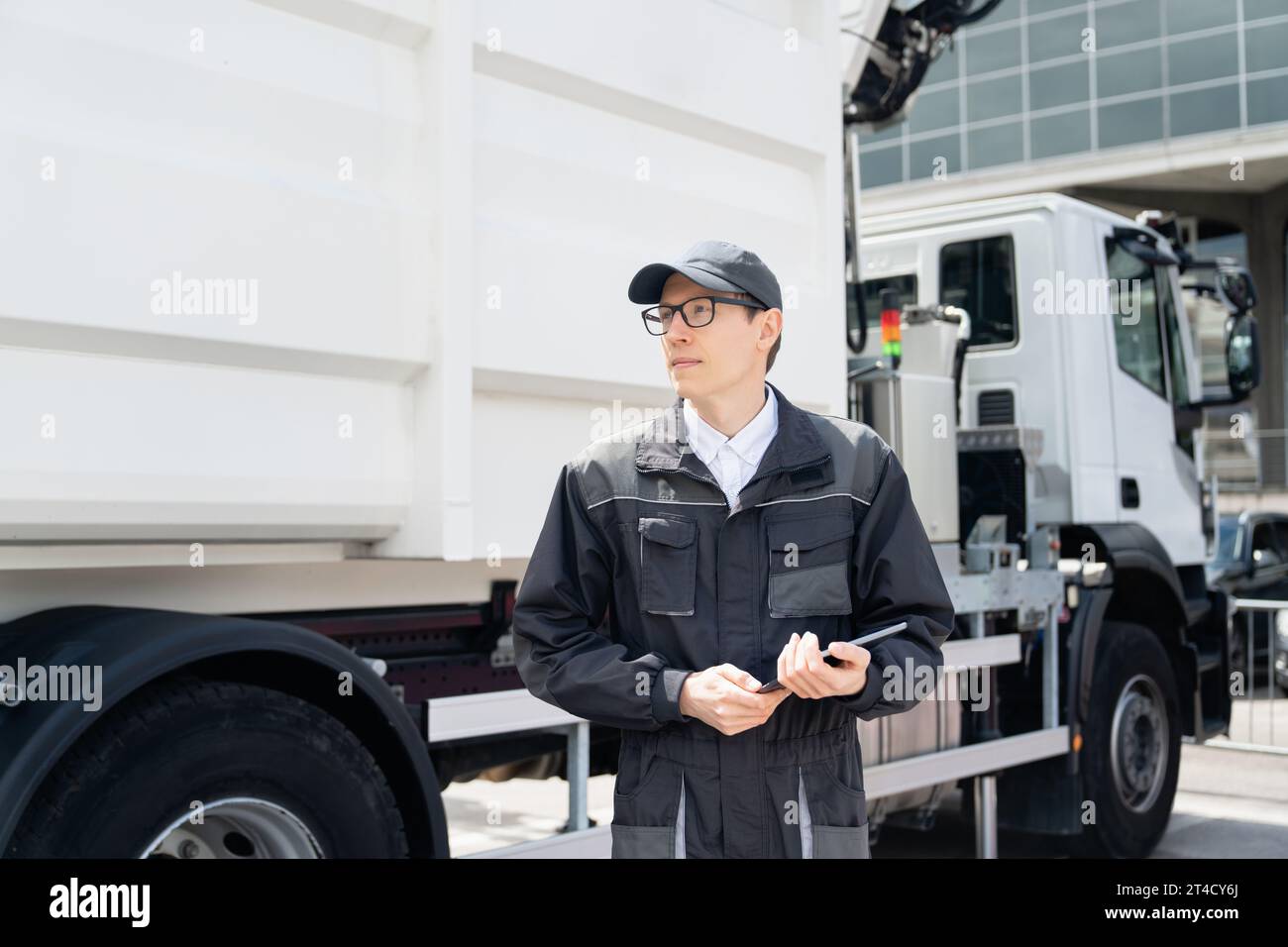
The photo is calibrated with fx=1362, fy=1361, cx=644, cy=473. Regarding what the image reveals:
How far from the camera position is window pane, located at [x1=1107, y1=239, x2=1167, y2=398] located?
5988 mm

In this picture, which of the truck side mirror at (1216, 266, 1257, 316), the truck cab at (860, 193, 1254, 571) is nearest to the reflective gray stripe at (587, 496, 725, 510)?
the truck cab at (860, 193, 1254, 571)

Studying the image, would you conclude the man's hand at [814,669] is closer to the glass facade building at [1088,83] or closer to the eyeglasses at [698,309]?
the eyeglasses at [698,309]

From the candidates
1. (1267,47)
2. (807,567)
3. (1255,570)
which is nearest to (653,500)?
(807,567)

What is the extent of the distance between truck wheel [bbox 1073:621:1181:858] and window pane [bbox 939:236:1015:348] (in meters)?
1.40

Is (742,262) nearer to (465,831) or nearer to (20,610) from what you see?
(20,610)

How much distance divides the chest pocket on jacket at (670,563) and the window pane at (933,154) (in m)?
23.2

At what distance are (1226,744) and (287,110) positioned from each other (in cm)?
787

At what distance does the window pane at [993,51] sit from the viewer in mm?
23516

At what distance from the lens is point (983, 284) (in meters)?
5.85

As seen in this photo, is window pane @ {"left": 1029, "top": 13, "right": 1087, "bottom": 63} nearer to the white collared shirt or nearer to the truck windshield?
the truck windshield

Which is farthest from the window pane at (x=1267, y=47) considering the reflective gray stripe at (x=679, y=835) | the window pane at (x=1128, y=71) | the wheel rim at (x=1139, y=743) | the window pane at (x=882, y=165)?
the reflective gray stripe at (x=679, y=835)
